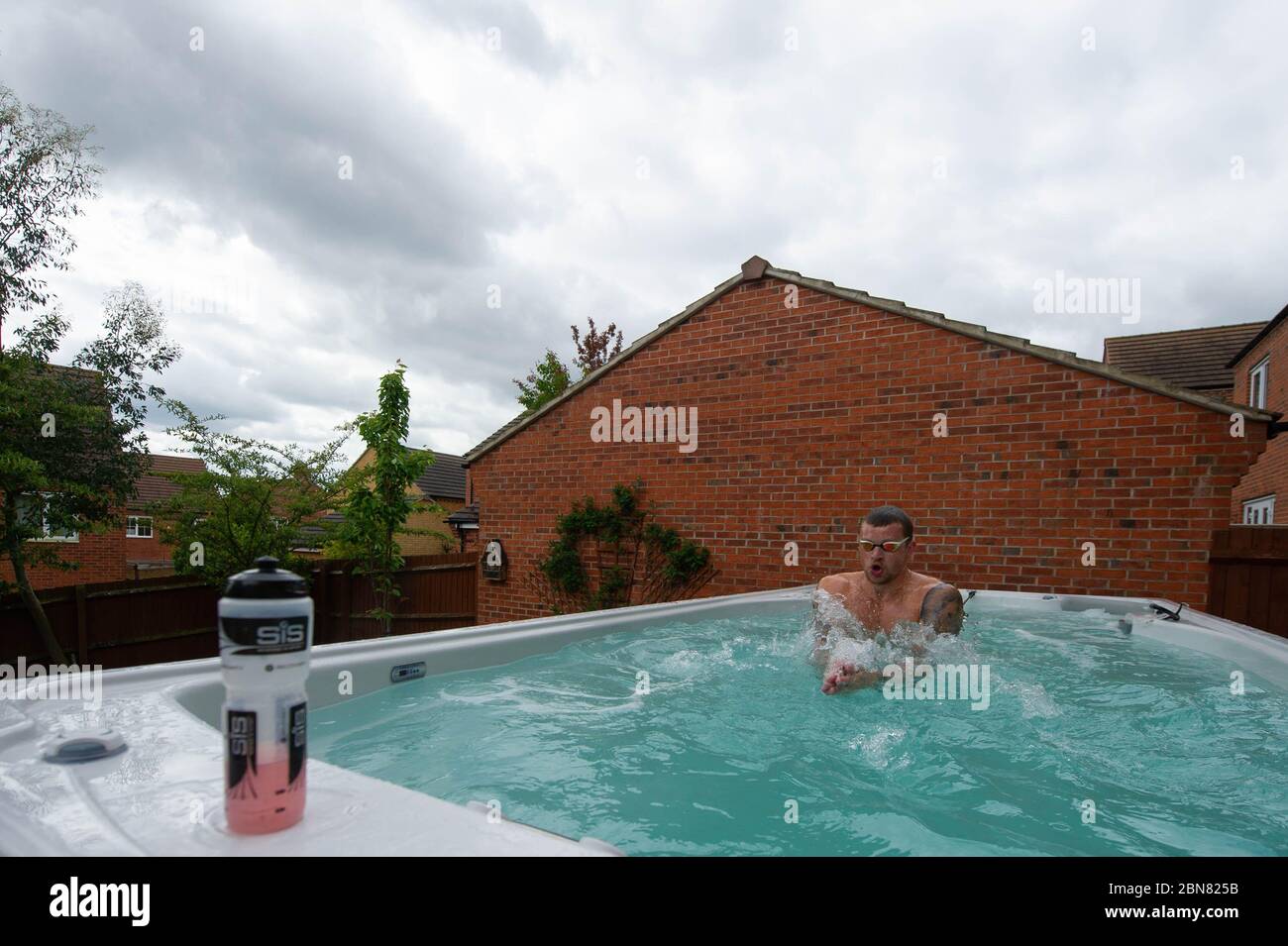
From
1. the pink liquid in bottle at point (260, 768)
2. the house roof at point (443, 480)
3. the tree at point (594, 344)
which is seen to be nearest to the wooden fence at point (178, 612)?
A: the pink liquid in bottle at point (260, 768)

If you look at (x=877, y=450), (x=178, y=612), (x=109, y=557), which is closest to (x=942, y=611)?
(x=877, y=450)

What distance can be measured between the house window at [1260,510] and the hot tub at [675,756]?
1331cm

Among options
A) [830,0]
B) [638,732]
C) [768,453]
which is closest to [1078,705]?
[638,732]

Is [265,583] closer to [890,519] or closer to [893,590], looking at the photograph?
[890,519]

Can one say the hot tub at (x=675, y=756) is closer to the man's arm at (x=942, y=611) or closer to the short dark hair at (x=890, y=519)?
the man's arm at (x=942, y=611)

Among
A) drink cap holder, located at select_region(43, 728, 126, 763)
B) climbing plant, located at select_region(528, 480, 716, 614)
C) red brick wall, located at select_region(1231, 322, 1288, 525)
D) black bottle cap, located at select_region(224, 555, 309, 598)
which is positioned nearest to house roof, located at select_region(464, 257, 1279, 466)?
climbing plant, located at select_region(528, 480, 716, 614)

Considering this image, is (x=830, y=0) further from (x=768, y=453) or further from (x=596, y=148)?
(x=768, y=453)

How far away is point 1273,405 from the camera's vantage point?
1273 centimetres

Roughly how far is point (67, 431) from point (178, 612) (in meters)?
2.49

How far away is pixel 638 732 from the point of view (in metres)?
2.68

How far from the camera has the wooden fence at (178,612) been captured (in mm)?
7004

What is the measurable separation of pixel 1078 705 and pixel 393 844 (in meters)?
3.19

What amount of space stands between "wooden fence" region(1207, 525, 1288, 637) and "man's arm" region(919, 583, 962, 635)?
3.69 m

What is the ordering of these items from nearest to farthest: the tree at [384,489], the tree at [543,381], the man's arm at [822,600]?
the man's arm at [822,600]
the tree at [384,489]
the tree at [543,381]
